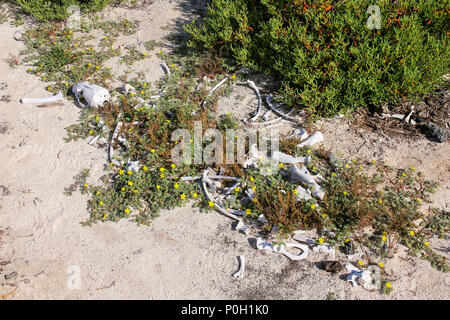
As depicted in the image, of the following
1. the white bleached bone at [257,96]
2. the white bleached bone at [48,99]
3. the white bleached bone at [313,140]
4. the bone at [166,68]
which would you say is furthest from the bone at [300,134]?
the white bleached bone at [48,99]

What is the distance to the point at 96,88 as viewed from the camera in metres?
5.71

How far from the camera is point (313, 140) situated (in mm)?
5012

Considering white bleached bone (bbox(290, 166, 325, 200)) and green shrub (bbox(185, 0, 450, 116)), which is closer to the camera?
white bleached bone (bbox(290, 166, 325, 200))

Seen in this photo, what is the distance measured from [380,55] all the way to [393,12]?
0.85m

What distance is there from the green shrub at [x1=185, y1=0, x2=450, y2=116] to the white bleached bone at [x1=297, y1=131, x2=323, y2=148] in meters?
0.47

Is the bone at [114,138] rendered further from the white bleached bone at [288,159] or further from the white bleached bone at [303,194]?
the white bleached bone at [303,194]

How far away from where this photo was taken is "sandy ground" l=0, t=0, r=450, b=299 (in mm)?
3846

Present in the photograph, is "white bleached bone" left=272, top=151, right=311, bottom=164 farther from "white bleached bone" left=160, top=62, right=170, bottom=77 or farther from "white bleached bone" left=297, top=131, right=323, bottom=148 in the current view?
"white bleached bone" left=160, top=62, right=170, bottom=77

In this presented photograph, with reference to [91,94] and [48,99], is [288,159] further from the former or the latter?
[48,99]

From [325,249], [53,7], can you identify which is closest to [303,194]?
[325,249]

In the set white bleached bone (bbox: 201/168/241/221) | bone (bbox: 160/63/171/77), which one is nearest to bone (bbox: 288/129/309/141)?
white bleached bone (bbox: 201/168/241/221)

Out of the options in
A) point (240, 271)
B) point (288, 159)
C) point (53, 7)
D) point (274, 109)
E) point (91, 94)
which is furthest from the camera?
point (53, 7)

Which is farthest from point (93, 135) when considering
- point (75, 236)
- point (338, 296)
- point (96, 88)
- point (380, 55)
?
point (380, 55)

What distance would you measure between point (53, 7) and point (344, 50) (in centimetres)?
608
